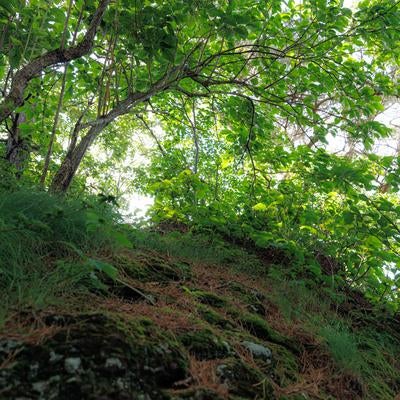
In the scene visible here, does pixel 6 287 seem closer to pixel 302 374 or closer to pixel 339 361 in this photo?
pixel 302 374

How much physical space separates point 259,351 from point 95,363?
1112 millimetres

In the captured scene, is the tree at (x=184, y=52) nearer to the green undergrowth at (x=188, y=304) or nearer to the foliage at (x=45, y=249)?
the foliage at (x=45, y=249)

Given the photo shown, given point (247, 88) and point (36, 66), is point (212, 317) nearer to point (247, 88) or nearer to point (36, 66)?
point (36, 66)

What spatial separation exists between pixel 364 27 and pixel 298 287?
3218 millimetres

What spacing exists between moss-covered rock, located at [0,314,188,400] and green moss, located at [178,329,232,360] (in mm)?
121

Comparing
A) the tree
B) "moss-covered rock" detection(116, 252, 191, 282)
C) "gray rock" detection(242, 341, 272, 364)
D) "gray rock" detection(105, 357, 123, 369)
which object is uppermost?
the tree

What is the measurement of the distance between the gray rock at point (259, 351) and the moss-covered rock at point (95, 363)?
0.56 metres

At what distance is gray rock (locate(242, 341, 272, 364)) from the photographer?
82.1 inches

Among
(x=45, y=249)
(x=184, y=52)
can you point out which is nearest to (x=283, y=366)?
(x=45, y=249)

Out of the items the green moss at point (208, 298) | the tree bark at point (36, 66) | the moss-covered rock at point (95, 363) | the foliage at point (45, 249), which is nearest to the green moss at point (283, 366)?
the green moss at point (208, 298)

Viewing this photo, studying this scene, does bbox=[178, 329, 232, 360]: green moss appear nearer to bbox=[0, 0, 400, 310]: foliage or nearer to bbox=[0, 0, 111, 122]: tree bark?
bbox=[0, 0, 400, 310]: foliage

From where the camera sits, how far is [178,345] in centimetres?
176

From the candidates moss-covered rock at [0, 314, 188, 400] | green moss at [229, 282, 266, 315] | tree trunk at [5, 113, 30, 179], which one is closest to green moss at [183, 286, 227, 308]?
green moss at [229, 282, 266, 315]

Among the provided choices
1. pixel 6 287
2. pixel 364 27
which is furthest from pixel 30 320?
pixel 364 27
